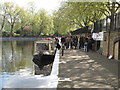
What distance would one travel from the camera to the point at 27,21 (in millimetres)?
81625

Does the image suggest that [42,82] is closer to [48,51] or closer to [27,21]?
[48,51]

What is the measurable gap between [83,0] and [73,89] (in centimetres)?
1102

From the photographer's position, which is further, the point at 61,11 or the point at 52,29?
the point at 52,29

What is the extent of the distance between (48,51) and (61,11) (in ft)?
59.4

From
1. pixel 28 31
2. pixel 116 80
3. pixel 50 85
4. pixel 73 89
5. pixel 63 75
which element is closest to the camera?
pixel 73 89

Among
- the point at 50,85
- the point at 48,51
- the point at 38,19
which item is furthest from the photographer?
the point at 38,19

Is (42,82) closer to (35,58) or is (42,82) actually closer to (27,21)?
(35,58)

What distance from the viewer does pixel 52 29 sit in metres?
82.7

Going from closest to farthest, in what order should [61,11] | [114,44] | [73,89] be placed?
[73,89] → [114,44] → [61,11]

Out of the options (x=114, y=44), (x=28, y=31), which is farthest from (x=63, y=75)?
(x=28, y=31)

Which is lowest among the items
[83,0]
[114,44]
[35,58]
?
[35,58]

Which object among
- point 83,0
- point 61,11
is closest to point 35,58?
point 83,0

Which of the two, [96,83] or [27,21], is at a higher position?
[27,21]

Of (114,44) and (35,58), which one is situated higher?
(114,44)
